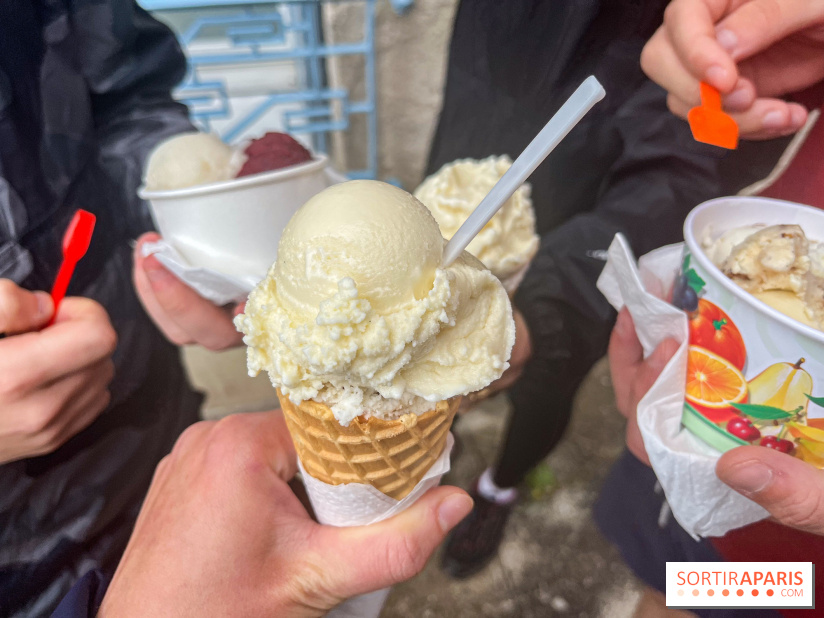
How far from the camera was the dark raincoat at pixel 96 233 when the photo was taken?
2.51 ft

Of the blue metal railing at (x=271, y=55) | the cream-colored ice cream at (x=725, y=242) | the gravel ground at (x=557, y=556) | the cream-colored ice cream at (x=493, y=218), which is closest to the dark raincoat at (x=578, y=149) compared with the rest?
the cream-colored ice cream at (x=493, y=218)

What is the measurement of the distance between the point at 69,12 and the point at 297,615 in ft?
3.65

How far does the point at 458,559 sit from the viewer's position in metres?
1.44

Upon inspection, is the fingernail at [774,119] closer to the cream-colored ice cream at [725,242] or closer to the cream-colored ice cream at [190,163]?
the cream-colored ice cream at [725,242]

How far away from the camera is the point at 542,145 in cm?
43

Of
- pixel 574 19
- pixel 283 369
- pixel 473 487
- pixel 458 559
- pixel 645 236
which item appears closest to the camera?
pixel 283 369

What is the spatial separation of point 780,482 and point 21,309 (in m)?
1.05

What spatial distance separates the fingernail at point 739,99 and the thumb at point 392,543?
733 millimetres

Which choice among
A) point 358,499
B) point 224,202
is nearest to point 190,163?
point 224,202

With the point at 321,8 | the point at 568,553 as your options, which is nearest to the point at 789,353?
the point at 568,553

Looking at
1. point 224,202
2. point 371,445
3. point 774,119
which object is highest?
point 774,119

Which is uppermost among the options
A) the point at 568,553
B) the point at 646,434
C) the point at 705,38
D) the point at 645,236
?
the point at 705,38

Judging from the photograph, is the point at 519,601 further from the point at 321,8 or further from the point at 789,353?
the point at 321,8

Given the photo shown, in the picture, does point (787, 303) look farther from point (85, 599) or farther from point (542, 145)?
point (85, 599)
